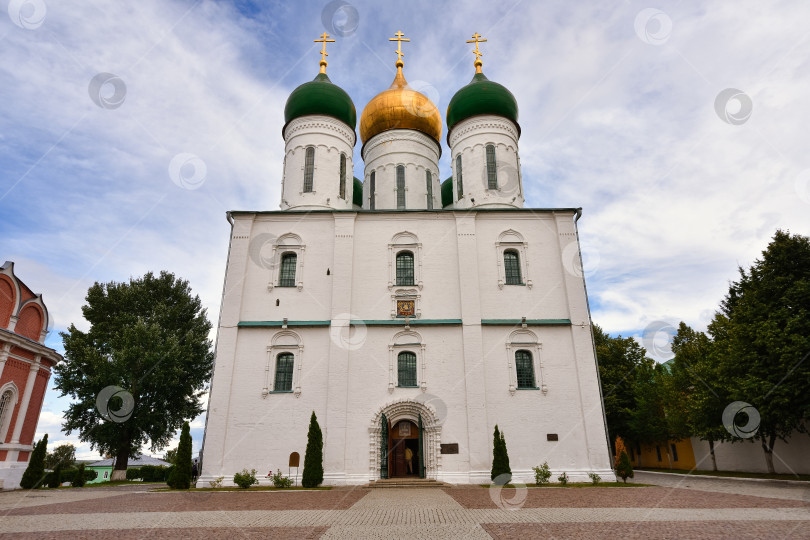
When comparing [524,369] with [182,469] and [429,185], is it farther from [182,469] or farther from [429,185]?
[182,469]

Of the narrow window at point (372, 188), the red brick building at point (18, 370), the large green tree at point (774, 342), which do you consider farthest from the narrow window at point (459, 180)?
the red brick building at point (18, 370)

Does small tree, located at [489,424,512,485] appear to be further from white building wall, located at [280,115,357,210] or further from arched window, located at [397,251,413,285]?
white building wall, located at [280,115,357,210]

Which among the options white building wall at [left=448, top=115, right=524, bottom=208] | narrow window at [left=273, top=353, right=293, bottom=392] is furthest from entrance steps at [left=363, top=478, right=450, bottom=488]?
white building wall at [left=448, top=115, right=524, bottom=208]

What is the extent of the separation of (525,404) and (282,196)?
13.3 metres

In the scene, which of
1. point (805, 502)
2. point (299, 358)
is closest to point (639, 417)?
point (805, 502)

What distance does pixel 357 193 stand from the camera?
2670cm

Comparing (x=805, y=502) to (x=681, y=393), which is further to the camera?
(x=681, y=393)

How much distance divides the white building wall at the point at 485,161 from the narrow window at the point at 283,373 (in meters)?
10.0

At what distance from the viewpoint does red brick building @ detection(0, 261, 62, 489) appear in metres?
17.3

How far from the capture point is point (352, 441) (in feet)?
53.4

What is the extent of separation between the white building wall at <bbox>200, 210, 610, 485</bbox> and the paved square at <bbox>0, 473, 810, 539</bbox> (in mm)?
3095

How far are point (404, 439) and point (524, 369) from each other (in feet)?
16.4

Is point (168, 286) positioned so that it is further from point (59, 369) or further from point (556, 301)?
point (556, 301)

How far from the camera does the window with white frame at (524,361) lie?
1723 centimetres
